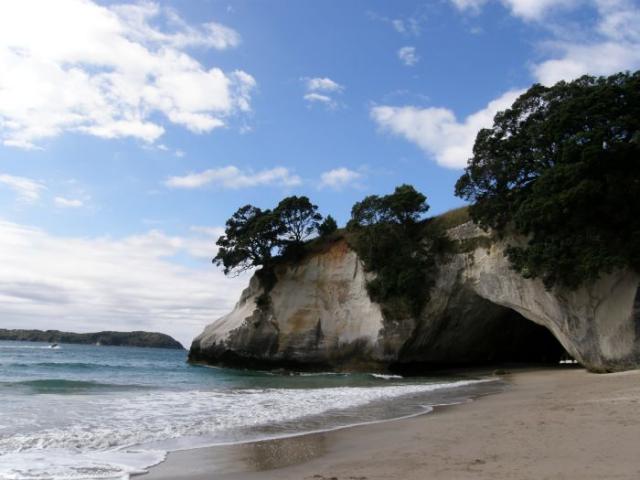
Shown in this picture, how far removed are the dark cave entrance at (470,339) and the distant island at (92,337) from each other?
133 m

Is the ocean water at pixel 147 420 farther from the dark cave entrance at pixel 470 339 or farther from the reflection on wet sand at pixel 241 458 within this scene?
the dark cave entrance at pixel 470 339

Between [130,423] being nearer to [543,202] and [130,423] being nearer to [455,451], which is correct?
[455,451]

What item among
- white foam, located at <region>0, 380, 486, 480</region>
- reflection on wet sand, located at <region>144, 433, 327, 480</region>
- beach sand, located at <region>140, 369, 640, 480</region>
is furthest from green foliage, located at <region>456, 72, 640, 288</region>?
reflection on wet sand, located at <region>144, 433, 327, 480</region>

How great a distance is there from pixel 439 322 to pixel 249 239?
1349 cm

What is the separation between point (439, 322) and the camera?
96.9 feet

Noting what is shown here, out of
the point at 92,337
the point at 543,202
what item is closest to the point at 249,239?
the point at 543,202

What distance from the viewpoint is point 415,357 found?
31188mm

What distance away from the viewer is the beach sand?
5.41 metres

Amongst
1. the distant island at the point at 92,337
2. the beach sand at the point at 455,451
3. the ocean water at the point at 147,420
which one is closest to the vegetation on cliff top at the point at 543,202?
the ocean water at the point at 147,420

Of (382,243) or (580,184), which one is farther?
(382,243)

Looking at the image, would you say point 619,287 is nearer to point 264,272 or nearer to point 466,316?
point 466,316

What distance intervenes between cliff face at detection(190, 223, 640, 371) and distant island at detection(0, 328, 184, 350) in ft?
391

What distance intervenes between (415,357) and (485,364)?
19.1 ft

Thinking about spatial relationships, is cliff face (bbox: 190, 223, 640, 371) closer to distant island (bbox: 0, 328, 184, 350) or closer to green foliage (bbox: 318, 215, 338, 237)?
green foliage (bbox: 318, 215, 338, 237)
